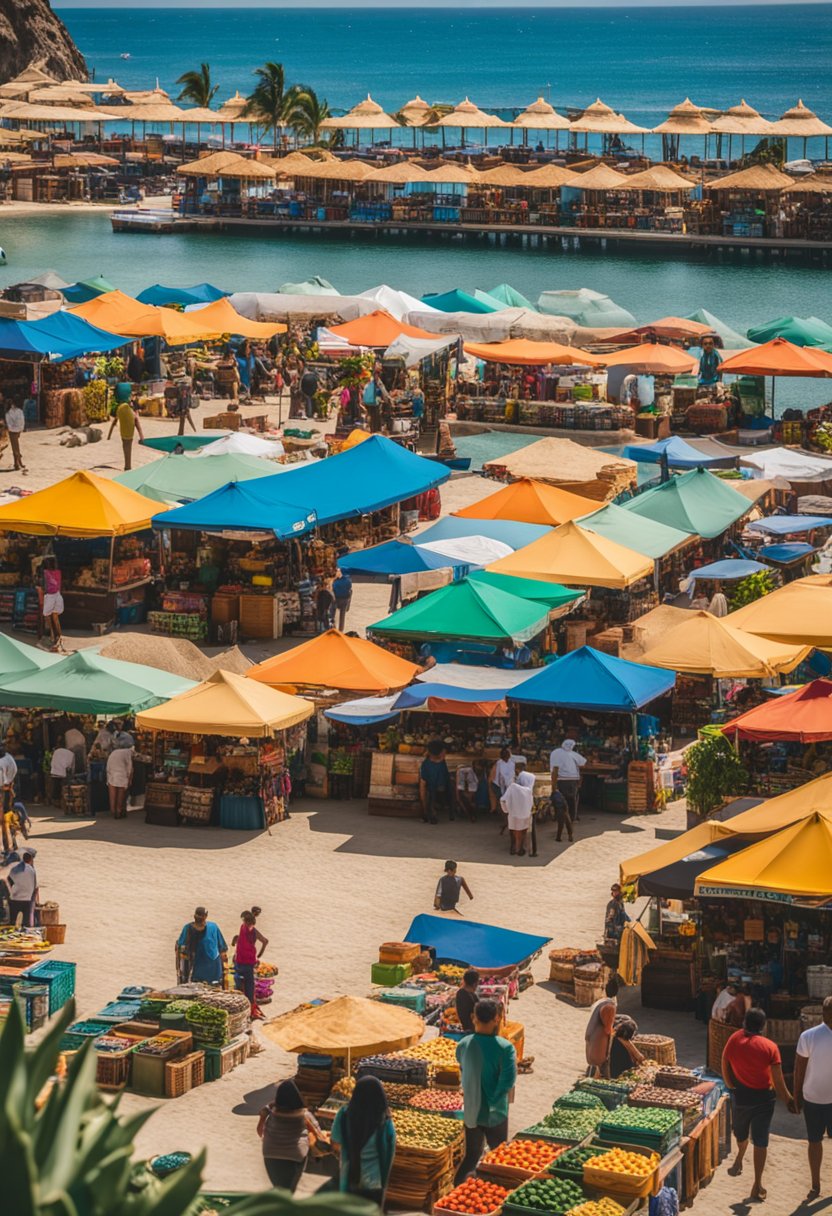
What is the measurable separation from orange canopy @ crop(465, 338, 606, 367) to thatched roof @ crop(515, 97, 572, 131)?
4227cm

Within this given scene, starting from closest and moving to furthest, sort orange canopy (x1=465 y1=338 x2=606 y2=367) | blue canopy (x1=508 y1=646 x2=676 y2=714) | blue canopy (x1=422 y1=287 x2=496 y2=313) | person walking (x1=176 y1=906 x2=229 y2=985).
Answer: person walking (x1=176 y1=906 x2=229 y2=985), blue canopy (x1=508 y1=646 x2=676 y2=714), orange canopy (x1=465 y1=338 x2=606 y2=367), blue canopy (x1=422 y1=287 x2=496 y2=313)

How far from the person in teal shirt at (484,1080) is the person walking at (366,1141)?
92 cm

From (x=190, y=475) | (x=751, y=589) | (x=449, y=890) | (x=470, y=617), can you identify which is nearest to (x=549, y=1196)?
(x=449, y=890)

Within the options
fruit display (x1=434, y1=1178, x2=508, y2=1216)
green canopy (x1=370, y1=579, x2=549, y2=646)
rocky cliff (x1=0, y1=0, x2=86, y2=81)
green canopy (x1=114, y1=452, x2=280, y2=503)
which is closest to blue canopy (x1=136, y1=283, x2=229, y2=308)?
green canopy (x1=114, y1=452, x2=280, y2=503)

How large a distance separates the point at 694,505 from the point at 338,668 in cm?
695

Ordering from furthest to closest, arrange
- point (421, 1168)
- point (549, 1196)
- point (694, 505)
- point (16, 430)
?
1. point (16, 430)
2. point (694, 505)
3. point (421, 1168)
4. point (549, 1196)

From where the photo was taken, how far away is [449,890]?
15.1 metres

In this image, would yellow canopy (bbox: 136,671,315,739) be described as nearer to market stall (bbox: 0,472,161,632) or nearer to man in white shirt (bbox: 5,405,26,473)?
market stall (bbox: 0,472,161,632)

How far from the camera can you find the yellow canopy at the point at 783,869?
12.3 m

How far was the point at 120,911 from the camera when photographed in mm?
15195

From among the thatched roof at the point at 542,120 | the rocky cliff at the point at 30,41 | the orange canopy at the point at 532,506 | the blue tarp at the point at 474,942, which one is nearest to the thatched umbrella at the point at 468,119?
the thatched roof at the point at 542,120

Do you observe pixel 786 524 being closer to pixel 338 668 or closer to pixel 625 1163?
pixel 338 668

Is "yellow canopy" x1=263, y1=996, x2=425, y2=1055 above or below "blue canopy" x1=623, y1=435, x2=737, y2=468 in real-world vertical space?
below

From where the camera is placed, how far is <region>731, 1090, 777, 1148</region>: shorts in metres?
10.4
